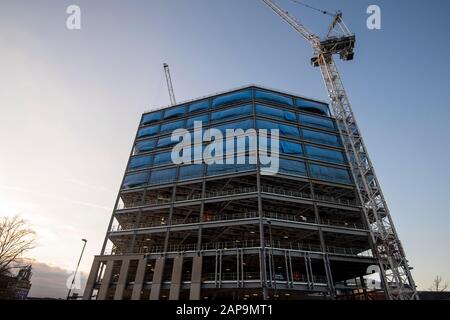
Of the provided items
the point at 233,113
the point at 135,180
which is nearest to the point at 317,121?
the point at 233,113

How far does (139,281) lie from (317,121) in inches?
1453

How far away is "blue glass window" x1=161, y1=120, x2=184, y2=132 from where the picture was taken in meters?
48.2

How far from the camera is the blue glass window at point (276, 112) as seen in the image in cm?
4306

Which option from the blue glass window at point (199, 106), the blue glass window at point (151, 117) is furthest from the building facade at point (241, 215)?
the blue glass window at point (151, 117)

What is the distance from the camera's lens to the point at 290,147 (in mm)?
40375

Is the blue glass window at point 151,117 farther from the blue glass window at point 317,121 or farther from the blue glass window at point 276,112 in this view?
the blue glass window at point 317,121

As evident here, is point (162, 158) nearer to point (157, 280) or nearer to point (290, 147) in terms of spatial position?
point (157, 280)

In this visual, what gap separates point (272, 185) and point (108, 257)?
25353mm

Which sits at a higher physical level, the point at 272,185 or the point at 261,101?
the point at 261,101

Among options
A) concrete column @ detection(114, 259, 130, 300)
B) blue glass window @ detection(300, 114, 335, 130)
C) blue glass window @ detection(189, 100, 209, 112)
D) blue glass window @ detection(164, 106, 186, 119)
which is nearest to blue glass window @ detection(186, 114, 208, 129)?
blue glass window @ detection(189, 100, 209, 112)
